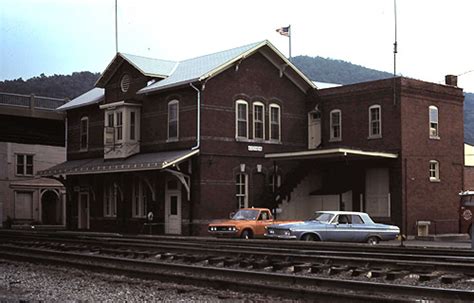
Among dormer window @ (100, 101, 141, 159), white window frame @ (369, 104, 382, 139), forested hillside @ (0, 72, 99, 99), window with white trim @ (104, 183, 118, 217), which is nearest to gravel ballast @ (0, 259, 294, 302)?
dormer window @ (100, 101, 141, 159)

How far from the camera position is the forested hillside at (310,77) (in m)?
75.1

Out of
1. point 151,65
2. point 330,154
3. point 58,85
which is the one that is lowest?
point 330,154

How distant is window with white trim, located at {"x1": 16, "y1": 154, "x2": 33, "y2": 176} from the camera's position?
5956 centimetres

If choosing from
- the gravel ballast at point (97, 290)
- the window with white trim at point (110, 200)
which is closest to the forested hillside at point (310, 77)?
the window with white trim at point (110, 200)

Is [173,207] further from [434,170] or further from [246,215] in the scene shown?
[434,170]

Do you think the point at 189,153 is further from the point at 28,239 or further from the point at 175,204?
the point at 28,239

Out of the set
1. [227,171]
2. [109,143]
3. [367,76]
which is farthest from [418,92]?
[367,76]

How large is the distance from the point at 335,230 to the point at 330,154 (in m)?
7.50

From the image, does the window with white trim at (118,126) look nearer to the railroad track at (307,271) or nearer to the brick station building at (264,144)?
the brick station building at (264,144)

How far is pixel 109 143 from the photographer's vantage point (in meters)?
39.4

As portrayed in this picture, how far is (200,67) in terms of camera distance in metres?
37.2

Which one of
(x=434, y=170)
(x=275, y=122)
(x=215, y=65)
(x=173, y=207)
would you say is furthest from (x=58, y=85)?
(x=434, y=170)

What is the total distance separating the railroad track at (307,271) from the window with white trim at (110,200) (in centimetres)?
1816

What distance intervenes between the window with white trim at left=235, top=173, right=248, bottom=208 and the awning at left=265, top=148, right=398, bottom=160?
1.82 metres
